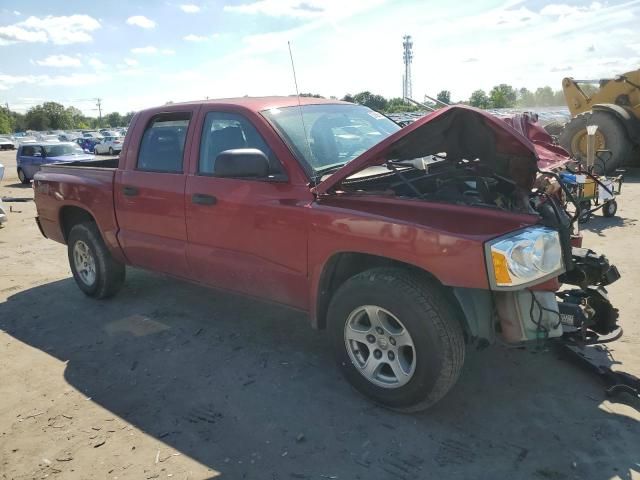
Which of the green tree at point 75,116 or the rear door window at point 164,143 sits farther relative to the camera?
the green tree at point 75,116

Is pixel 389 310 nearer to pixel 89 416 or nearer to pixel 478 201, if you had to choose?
pixel 478 201

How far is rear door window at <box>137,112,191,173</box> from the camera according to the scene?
4.16m

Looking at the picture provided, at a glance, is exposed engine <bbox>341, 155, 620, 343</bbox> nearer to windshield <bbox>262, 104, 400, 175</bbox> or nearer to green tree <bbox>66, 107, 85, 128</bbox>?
windshield <bbox>262, 104, 400, 175</bbox>

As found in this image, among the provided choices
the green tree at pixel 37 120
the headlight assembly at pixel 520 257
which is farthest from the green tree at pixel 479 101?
the green tree at pixel 37 120

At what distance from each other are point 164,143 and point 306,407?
2547 millimetres

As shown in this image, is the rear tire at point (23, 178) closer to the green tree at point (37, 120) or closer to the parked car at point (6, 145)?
the parked car at point (6, 145)

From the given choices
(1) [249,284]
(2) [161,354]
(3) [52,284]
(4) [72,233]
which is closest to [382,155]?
(1) [249,284]

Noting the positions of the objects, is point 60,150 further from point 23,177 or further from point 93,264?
point 93,264

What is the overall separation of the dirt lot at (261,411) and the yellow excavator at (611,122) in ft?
25.5

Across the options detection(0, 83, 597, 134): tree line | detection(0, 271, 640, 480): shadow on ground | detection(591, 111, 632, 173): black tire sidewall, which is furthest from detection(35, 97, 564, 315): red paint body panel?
detection(0, 83, 597, 134): tree line

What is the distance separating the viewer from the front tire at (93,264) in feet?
16.8

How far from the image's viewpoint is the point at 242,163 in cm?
324

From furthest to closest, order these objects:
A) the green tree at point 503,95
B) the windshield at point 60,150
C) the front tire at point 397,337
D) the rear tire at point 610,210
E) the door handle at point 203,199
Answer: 1. the green tree at point 503,95
2. the windshield at point 60,150
3. the rear tire at point 610,210
4. the door handle at point 203,199
5. the front tire at point 397,337

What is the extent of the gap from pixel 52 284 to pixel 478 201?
17.0 ft
